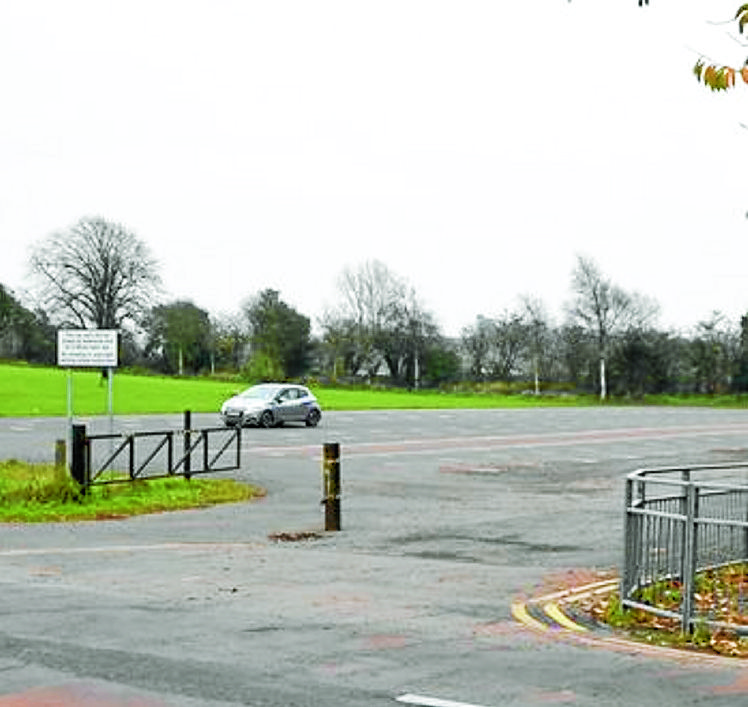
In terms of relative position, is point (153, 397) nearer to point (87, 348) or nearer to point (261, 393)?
point (261, 393)

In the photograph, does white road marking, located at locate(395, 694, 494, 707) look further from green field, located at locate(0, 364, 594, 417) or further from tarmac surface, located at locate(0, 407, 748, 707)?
green field, located at locate(0, 364, 594, 417)

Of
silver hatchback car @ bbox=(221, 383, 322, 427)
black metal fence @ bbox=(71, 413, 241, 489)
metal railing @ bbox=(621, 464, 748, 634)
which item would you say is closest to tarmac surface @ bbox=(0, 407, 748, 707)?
metal railing @ bbox=(621, 464, 748, 634)

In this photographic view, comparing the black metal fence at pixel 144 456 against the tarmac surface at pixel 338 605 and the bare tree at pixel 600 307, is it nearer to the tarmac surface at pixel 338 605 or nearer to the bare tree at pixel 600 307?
the tarmac surface at pixel 338 605

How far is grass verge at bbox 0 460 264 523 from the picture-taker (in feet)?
62.7

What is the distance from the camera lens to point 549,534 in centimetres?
1673

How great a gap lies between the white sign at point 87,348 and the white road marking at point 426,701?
15614 mm

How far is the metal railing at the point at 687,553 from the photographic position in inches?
372

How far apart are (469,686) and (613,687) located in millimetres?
840

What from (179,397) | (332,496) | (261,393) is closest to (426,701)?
(332,496)

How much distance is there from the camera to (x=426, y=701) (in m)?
6.90

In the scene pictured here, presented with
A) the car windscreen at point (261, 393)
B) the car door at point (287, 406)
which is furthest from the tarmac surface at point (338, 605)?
the car windscreen at point (261, 393)

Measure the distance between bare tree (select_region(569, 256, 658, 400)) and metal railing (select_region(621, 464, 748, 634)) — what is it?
316 ft

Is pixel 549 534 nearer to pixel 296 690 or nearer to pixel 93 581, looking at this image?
pixel 93 581

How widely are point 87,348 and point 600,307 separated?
88.8 meters
